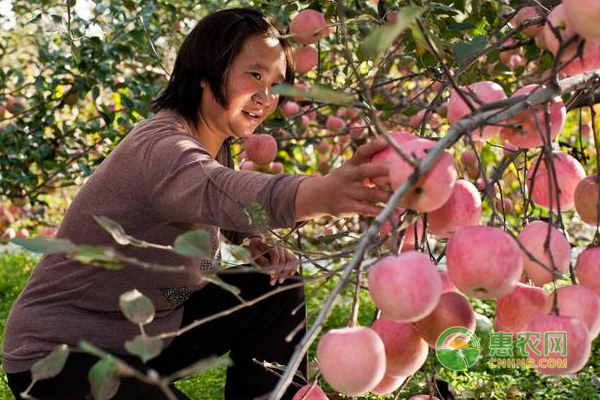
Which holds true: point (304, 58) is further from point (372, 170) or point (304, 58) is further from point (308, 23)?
point (372, 170)

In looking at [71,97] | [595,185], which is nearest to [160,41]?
[71,97]

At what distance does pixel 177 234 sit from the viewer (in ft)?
5.32

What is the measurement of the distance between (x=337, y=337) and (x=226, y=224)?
0.36 metres

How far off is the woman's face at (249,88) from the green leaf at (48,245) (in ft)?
2.81

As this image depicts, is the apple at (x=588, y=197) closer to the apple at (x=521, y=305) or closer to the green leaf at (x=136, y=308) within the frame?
the apple at (x=521, y=305)

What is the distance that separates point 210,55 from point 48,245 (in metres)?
1.02

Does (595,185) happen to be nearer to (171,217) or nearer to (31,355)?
(171,217)

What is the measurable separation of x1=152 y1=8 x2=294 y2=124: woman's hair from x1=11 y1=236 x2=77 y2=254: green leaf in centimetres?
89

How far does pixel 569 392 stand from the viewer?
7.45 feet

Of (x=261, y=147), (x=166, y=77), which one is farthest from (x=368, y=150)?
(x=166, y=77)

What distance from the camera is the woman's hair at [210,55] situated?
170 cm

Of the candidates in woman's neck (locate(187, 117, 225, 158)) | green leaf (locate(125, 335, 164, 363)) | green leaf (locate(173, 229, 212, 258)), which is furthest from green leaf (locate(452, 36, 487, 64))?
woman's neck (locate(187, 117, 225, 158))

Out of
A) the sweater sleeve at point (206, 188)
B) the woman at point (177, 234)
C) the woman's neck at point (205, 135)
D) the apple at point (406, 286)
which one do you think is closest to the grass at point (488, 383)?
the woman at point (177, 234)

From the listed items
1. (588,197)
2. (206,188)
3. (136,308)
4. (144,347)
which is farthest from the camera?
(206,188)
